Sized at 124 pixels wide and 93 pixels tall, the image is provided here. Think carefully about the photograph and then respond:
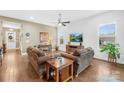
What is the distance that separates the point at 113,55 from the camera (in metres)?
4.06

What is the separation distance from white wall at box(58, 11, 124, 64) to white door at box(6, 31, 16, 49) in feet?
22.4

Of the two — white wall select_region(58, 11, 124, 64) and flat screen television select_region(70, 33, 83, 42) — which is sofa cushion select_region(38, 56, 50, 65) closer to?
white wall select_region(58, 11, 124, 64)

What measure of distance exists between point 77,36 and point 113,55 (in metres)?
3.17

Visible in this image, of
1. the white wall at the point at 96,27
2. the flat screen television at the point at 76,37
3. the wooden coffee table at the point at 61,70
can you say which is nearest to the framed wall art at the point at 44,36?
the white wall at the point at 96,27

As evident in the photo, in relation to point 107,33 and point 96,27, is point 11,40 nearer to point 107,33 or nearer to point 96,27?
point 96,27

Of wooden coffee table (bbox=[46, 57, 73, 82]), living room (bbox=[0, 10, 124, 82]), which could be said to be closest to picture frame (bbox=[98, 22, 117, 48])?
living room (bbox=[0, 10, 124, 82])

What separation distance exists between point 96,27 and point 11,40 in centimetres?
914

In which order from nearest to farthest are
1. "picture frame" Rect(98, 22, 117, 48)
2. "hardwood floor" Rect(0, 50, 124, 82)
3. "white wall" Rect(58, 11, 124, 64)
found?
"hardwood floor" Rect(0, 50, 124, 82) < "white wall" Rect(58, 11, 124, 64) < "picture frame" Rect(98, 22, 117, 48)

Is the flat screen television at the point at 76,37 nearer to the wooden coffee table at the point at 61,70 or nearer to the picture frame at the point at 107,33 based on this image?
the picture frame at the point at 107,33

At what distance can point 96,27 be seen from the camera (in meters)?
5.47

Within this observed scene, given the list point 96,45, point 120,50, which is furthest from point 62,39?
point 120,50

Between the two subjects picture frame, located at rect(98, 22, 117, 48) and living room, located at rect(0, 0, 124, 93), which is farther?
picture frame, located at rect(98, 22, 117, 48)

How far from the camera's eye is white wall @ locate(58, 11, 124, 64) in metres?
4.23
